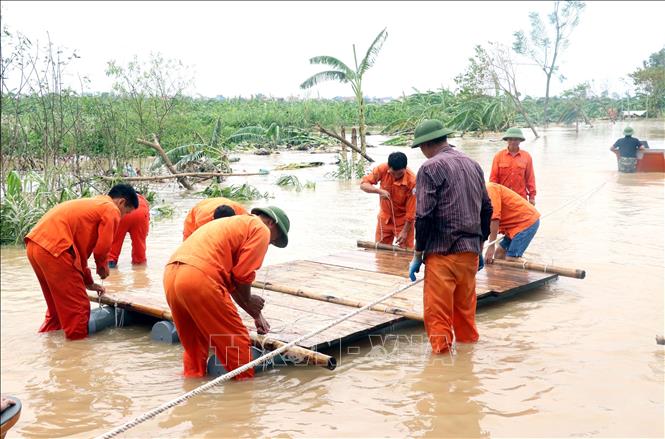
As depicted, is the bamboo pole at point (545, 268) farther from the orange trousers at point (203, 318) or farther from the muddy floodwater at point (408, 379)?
the orange trousers at point (203, 318)

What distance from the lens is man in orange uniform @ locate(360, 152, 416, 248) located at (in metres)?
7.47

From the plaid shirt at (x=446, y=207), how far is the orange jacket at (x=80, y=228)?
2.40m

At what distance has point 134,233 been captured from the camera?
812 cm

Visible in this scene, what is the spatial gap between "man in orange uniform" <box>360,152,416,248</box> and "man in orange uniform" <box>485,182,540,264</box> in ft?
3.32

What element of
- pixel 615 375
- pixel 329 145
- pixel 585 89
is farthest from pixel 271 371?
pixel 585 89

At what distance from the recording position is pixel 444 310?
4.94 m

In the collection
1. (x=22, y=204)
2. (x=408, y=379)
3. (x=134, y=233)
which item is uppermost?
(x=22, y=204)

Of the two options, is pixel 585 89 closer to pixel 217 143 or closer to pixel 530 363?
pixel 217 143

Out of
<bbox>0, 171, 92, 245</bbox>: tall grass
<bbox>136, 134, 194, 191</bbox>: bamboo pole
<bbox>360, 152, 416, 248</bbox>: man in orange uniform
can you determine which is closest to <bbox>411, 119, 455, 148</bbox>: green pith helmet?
<bbox>360, 152, 416, 248</bbox>: man in orange uniform

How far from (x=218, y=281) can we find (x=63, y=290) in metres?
1.79

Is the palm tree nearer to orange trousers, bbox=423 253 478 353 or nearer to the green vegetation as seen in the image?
the green vegetation

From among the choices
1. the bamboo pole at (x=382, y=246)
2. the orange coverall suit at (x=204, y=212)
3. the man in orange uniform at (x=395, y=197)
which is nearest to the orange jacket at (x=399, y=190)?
the man in orange uniform at (x=395, y=197)

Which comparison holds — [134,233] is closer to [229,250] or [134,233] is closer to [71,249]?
[71,249]

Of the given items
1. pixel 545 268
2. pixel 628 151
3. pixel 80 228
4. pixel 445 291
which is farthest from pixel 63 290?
pixel 628 151
